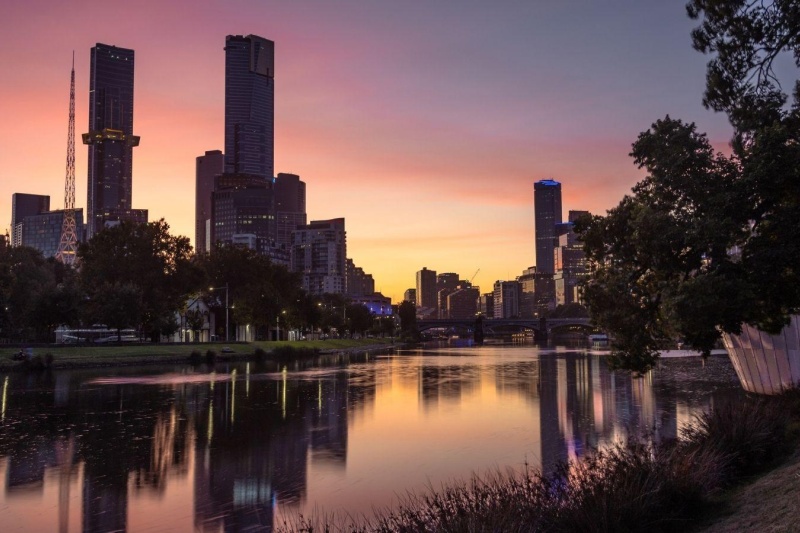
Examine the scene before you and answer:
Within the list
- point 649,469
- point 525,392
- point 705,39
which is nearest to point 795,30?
point 705,39

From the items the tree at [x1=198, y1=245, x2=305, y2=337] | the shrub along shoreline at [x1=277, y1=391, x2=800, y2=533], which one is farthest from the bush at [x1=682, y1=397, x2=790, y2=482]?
the tree at [x1=198, y1=245, x2=305, y2=337]

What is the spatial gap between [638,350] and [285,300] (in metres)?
121

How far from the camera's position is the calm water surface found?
17625 millimetres

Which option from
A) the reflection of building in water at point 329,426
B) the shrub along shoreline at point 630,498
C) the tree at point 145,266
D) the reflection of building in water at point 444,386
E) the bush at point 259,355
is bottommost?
the reflection of building in water at point 444,386

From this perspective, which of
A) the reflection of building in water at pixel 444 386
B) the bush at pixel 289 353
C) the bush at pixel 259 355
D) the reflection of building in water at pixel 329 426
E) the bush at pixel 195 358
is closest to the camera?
the reflection of building in water at pixel 329 426

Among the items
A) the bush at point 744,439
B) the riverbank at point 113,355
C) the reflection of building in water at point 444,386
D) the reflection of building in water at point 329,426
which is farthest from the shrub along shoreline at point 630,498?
the riverbank at point 113,355

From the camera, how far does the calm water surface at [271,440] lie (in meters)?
17.6

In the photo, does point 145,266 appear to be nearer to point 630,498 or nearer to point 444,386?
point 444,386

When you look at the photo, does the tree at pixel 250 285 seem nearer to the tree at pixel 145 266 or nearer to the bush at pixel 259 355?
the tree at pixel 145 266

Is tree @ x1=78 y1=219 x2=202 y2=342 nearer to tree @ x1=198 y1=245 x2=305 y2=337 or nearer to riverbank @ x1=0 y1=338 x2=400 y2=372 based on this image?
riverbank @ x1=0 y1=338 x2=400 y2=372

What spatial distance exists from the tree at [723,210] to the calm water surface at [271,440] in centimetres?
459

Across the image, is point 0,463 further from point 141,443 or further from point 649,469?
point 649,469

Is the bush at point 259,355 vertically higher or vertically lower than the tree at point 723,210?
lower

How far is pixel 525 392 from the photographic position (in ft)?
160
